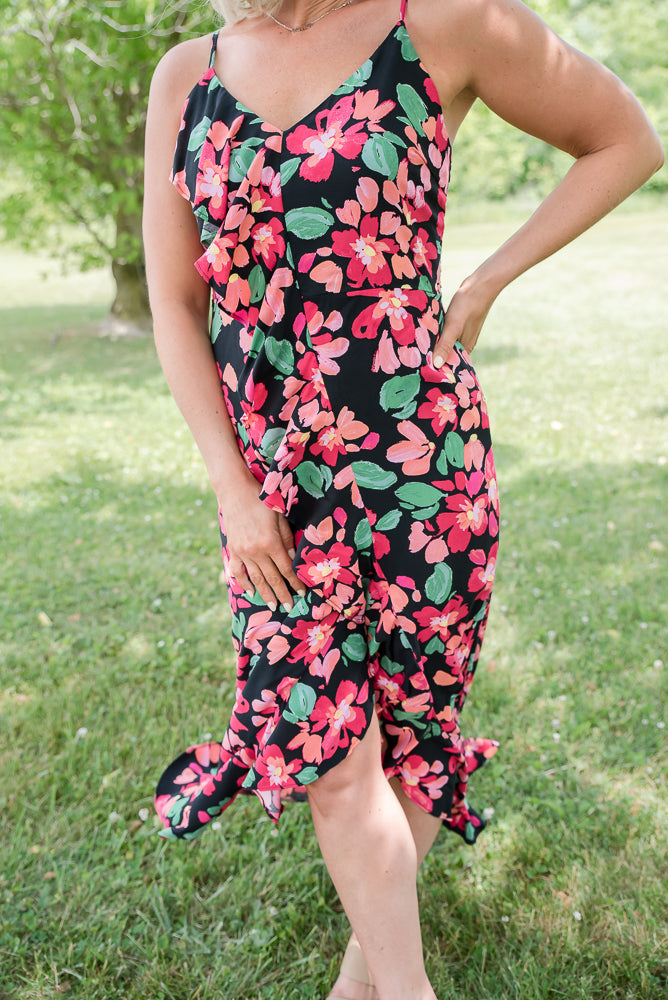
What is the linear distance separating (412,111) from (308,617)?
950mm

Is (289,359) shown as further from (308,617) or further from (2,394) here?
(2,394)

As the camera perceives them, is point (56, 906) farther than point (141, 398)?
No

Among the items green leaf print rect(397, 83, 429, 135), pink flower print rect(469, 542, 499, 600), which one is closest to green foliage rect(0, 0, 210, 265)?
green leaf print rect(397, 83, 429, 135)

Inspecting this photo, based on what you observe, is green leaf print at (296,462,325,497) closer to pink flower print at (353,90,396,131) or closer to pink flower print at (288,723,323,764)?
pink flower print at (288,723,323,764)

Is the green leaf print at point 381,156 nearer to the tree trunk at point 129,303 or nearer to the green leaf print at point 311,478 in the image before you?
the green leaf print at point 311,478

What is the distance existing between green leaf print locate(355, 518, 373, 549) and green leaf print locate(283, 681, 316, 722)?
11.3 inches

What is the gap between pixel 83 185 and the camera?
1179 cm

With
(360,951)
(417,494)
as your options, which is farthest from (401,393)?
(360,951)

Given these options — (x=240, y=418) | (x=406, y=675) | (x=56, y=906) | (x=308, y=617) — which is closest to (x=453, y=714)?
(x=406, y=675)

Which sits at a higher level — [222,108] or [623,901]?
[222,108]

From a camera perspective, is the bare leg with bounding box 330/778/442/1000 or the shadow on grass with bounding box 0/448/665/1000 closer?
the bare leg with bounding box 330/778/442/1000

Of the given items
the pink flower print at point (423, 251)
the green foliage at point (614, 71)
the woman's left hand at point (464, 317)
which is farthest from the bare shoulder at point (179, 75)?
the green foliage at point (614, 71)

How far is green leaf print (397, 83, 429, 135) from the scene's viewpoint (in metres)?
1.58

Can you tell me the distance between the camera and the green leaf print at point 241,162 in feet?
5.15
